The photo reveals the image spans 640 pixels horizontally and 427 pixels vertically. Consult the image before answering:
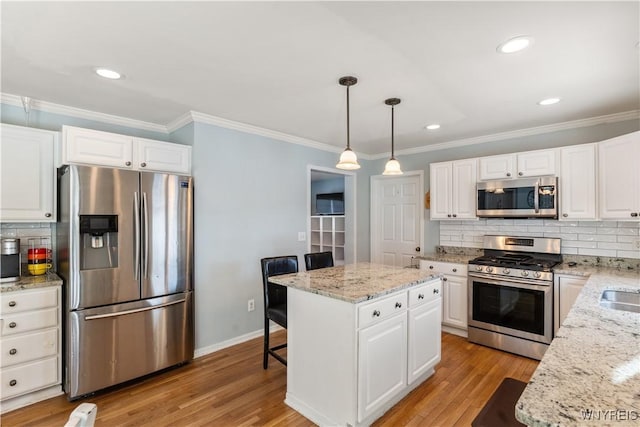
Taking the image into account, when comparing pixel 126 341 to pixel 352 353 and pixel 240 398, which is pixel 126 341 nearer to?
pixel 240 398

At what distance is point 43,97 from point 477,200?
172 inches

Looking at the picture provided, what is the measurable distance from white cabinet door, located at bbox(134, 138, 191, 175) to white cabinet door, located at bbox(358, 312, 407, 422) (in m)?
2.36

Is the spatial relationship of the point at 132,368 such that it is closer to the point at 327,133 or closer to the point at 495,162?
the point at 327,133

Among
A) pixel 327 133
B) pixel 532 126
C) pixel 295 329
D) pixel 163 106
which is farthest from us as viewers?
pixel 327 133

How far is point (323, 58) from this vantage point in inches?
81.4

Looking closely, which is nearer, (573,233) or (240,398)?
(240,398)

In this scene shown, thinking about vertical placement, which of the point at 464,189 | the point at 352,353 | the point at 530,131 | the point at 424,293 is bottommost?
the point at 352,353

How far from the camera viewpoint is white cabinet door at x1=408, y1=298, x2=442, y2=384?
2455 mm

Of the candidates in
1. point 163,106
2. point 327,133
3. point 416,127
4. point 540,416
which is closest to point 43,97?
point 163,106

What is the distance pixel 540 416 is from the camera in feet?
2.63

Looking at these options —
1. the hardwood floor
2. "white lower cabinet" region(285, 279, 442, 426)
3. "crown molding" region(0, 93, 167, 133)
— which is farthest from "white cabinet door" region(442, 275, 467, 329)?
"crown molding" region(0, 93, 167, 133)

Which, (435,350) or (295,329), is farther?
(435,350)

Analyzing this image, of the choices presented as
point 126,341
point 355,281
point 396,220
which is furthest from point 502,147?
point 126,341

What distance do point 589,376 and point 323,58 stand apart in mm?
2020
